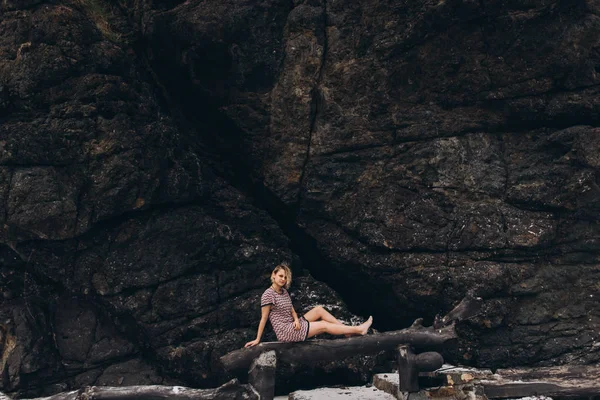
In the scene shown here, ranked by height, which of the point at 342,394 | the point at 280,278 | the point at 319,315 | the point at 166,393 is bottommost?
the point at 342,394

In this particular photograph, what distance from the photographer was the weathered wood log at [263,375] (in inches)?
359

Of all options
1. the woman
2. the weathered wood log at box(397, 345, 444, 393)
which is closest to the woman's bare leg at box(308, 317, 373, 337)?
the woman

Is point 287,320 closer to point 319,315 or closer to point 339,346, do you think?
point 319,315

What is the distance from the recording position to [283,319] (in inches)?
386

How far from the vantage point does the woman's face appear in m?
9.97

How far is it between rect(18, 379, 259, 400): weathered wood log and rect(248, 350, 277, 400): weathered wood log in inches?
4.7

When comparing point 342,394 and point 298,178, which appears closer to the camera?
point 342,394

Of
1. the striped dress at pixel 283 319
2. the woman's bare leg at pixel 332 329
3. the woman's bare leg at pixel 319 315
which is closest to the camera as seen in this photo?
the striped dress at pixel 283 319

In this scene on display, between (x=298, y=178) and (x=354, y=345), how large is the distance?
4.86 meters

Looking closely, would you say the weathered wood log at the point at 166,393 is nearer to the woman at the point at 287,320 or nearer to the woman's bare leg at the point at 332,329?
the woman at the point at 287,320

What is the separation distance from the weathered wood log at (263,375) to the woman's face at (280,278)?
135cm

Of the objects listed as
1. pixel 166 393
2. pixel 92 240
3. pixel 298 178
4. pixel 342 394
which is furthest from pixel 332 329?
pixel 92 240

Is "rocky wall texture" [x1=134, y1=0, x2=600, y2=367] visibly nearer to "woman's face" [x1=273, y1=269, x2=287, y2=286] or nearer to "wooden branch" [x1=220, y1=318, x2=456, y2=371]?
"wooden branch" [x1=220, y1=318, x2=456, y2=371]

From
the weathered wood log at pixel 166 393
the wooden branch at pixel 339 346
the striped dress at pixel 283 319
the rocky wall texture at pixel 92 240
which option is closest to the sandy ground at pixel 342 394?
the rocky wall texture at pixel 92 240
